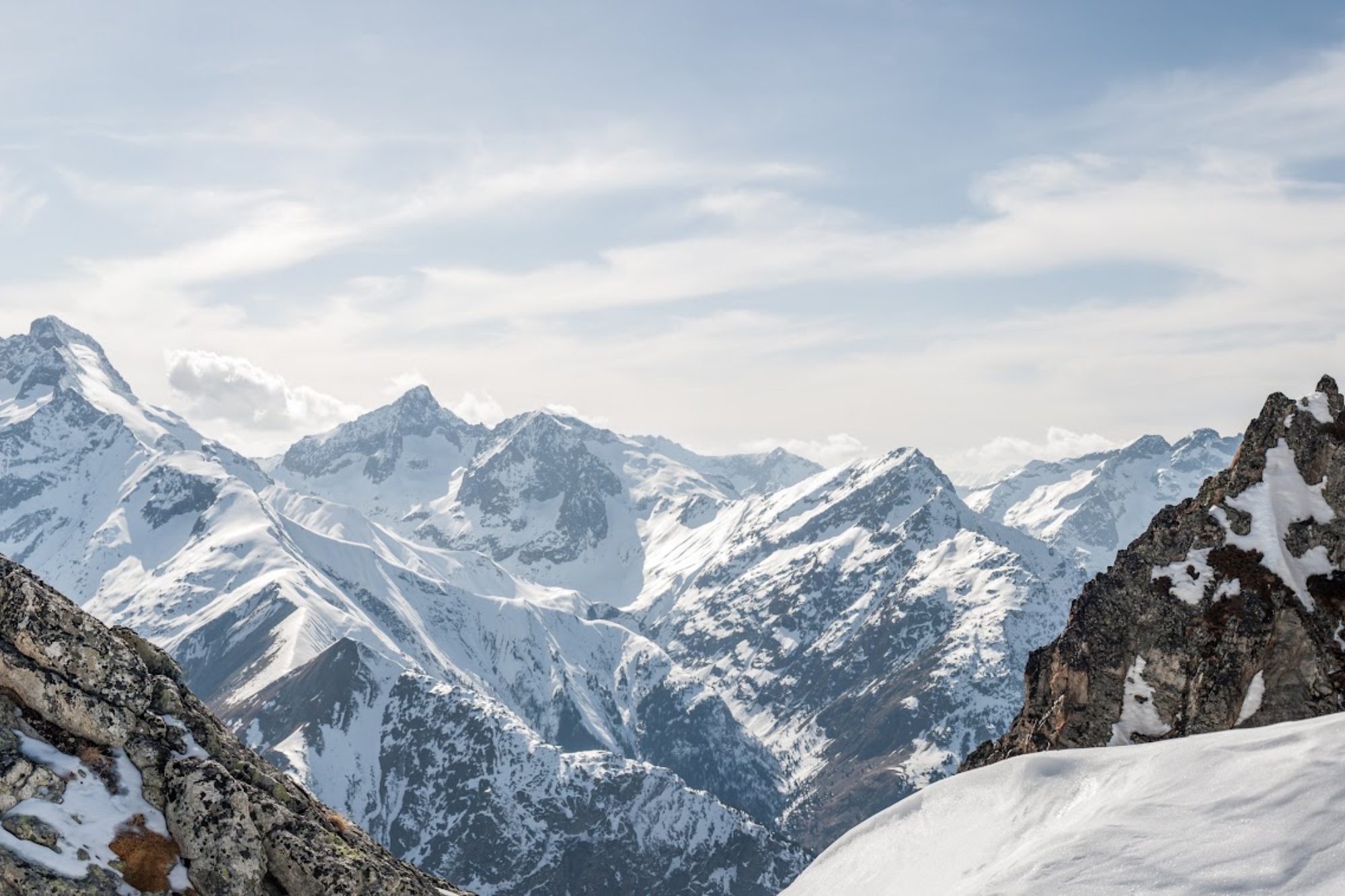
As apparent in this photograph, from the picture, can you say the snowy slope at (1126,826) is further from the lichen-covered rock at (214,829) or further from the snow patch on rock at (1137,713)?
the snow patch on rock at (1137,713)

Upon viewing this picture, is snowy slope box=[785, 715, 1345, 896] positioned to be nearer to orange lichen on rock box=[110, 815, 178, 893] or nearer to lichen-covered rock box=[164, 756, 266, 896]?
lichen-covered rock box=[164, 756, 266, 896]

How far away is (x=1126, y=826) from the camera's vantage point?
33281 millimetres

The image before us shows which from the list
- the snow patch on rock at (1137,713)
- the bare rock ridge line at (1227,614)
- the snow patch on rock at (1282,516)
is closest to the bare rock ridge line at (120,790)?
the bare rock ridge line at (1227,614)

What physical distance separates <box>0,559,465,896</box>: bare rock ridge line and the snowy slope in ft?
58.9

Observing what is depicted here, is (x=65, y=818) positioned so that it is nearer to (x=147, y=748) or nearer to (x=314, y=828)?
(x=147, y=748)

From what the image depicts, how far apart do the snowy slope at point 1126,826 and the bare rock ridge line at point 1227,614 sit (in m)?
34.8

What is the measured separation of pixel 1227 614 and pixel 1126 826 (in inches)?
1867

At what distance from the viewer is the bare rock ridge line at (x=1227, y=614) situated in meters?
70.7

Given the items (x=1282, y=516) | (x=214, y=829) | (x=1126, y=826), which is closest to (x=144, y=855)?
(x=214, y=829)

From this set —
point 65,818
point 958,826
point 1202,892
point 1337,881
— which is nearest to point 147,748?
point 65,818

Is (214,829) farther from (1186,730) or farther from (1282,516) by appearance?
(1282,516)

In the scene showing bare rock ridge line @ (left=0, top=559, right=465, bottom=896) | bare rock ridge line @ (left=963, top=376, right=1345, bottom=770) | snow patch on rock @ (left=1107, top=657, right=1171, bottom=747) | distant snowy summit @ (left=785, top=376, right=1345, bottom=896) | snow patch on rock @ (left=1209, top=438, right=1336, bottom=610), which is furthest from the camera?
snow patch on rock @ (left=1107, top=657, right=1171, bottom=747)

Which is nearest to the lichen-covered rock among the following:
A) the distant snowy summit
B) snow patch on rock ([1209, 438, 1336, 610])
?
the distant snowy summit

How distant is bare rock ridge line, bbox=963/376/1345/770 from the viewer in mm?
70688
